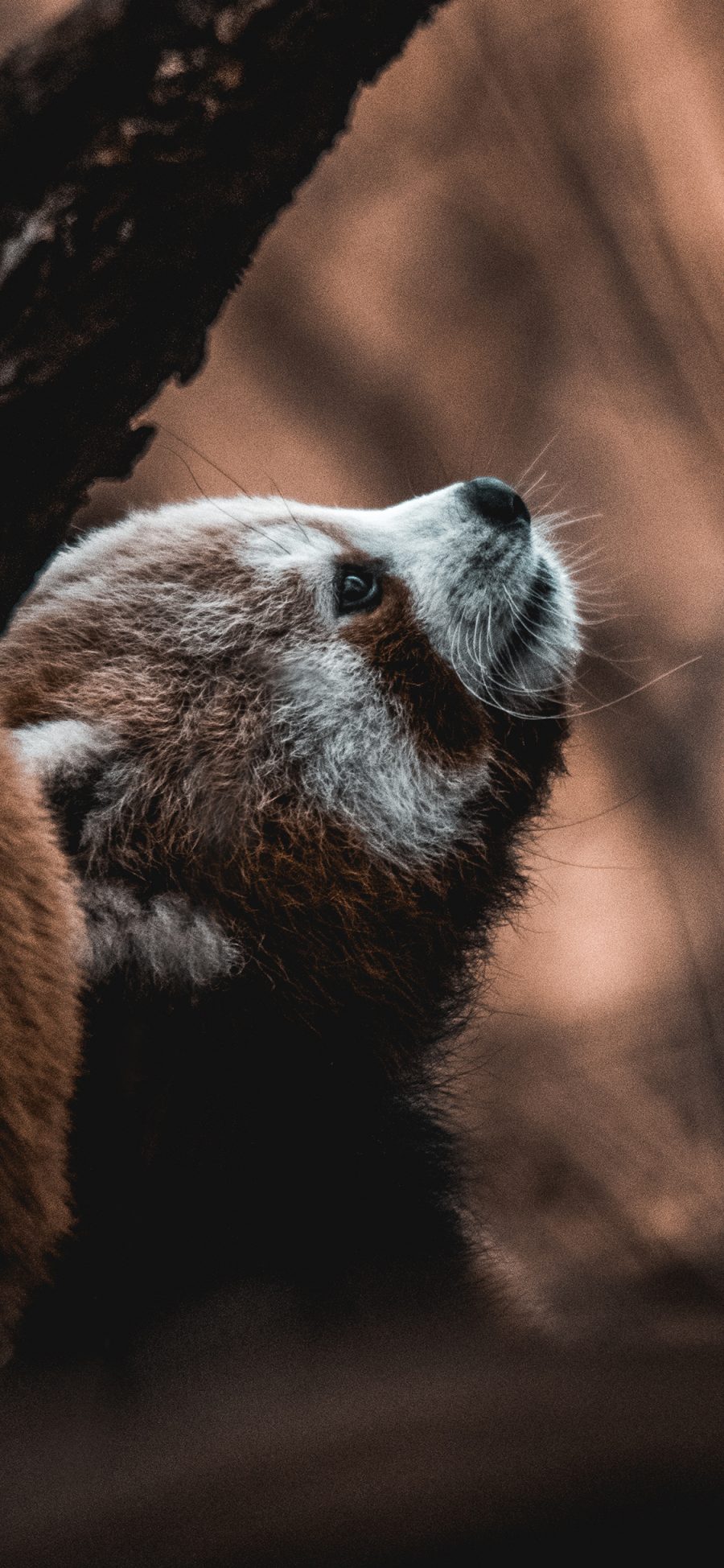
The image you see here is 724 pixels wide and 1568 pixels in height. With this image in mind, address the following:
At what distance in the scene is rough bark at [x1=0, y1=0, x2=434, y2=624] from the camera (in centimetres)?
47

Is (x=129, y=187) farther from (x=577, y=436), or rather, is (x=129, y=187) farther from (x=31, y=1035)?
(x=577, y=436)

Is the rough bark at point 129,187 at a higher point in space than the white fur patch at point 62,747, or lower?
higher

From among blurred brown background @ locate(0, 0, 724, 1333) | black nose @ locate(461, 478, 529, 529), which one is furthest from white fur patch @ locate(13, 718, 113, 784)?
blurred brown background @ locate(0, 0, 724, 1333)

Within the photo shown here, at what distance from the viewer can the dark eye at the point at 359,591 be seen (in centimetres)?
91

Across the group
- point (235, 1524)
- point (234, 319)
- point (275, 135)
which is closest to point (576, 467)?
point (234, 319)

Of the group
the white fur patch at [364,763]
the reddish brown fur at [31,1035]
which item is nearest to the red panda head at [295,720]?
the white fur patch at [364,763]

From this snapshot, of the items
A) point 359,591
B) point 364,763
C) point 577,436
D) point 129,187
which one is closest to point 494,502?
point 359,591

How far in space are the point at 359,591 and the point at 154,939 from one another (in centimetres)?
33

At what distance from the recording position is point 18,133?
47cm

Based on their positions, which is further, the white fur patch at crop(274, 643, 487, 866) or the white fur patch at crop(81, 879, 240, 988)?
the white fur patch at crop(274, 643, 487, 866)

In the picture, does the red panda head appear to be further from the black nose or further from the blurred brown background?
the blurred brown background

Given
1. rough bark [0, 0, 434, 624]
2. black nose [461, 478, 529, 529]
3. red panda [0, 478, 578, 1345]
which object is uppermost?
rough bark [0, 0, 434, 624]

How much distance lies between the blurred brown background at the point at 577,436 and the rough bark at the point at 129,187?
2.16 ft

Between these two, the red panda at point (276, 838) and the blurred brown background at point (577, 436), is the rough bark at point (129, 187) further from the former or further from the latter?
the blurred brown background at point (577, 436)
